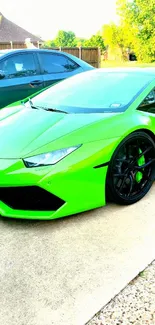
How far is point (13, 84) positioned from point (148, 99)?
9.64ft

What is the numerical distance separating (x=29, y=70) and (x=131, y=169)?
3.49m

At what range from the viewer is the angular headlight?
2373mm

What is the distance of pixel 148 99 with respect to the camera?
9.92 feet

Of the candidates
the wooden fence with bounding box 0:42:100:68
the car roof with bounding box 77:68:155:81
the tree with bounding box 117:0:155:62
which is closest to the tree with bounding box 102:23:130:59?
the tree with bounding box 117:0:155:62

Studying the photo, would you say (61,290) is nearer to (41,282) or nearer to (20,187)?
(41,282)

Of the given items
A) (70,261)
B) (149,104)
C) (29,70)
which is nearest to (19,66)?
(29,70)

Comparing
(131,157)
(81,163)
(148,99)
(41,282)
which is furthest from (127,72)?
(41,282)

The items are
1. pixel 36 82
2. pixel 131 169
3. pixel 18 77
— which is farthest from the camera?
pixel 36 82

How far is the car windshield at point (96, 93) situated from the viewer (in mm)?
2957

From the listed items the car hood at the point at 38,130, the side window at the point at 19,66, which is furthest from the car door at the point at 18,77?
the car hood at the point at 38,130

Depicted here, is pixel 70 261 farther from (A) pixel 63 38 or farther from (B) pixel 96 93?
(A) pixel 63 38

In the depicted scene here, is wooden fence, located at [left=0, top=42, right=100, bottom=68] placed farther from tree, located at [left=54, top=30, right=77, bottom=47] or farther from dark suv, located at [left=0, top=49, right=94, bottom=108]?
tree, located at [left=54, top=30, right=77, bottom=47]

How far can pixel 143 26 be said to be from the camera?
3641 cm

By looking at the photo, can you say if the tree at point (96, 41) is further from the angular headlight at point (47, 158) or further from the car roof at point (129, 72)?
the angular headlight at point (47, 158)
